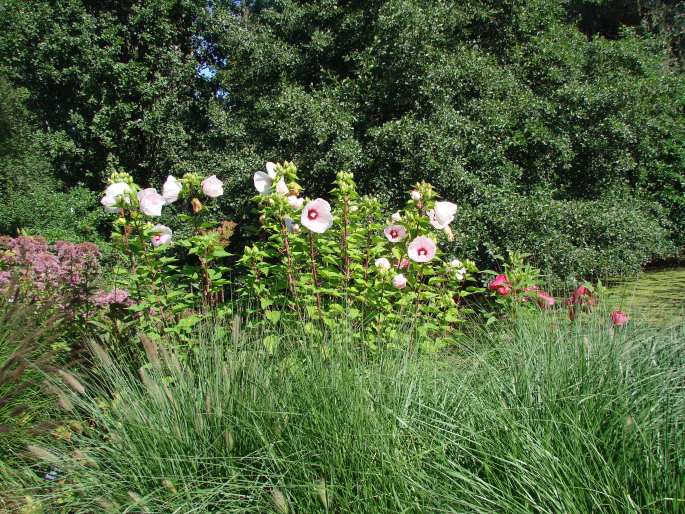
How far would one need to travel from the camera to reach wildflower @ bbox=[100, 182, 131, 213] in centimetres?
303

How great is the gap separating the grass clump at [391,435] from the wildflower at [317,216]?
0.84 metres

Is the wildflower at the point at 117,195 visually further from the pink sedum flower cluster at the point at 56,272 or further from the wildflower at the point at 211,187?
the pink sedum flower cluster at the point at 56,272

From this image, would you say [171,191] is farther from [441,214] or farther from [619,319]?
[619,319]

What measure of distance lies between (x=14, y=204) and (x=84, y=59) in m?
3.83

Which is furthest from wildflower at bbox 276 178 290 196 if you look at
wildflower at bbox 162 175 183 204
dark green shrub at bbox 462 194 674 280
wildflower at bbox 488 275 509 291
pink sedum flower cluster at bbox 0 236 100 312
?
dark green shrub at bbox 462 194 674 280

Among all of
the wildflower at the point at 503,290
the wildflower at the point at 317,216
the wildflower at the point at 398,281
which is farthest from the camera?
the wildflower at the point at 503,290

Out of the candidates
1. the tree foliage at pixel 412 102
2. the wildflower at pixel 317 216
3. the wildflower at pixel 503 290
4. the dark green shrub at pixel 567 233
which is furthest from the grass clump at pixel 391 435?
the tree foliage at pixel 412 102

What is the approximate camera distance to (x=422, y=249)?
3240mm

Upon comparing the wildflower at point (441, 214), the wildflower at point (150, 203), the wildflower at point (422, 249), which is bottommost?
the wildflower at point (422, 249)

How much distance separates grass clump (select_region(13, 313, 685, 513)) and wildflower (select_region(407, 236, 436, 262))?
3.17 ft

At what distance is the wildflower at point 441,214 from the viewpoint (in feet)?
11.6

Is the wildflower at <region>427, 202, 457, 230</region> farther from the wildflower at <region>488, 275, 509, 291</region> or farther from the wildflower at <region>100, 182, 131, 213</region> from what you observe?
the wildflower at <region>100, 182, 131, 213</region>

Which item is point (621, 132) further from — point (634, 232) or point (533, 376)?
point (533, 376)

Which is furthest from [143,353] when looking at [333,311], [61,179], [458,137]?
[61,179]
